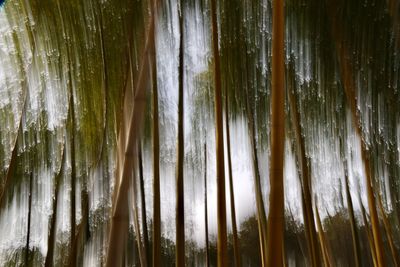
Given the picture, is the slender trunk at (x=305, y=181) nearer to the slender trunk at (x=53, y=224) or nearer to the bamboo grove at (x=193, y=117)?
the bamboo grove at (x=193, y=117)

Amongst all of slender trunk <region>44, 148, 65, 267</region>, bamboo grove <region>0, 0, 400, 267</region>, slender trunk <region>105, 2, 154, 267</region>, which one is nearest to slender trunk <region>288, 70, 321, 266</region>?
bamboo grove <region>0, 0, 400, 267</region>

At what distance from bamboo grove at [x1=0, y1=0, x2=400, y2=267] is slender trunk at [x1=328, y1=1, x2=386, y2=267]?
1cm

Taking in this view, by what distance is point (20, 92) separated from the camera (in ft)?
15.1

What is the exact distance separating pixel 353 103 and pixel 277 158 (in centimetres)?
240

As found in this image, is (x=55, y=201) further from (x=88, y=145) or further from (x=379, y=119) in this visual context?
(x=379, y=119)

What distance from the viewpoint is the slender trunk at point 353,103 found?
387 cm

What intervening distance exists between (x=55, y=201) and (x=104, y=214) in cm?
43

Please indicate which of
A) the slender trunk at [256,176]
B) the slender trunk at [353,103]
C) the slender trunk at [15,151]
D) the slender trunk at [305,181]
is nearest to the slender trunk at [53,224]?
the slender trunk at [15,151]

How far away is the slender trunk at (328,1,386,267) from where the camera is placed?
387cm

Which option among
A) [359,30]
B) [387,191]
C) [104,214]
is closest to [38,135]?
[104,214]

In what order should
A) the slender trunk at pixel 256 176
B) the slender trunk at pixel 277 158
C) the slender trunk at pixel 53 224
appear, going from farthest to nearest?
the slender trunk at pixel 53 224
the slender trunk at pixel 256 176
the slender trunk at pixel 277 158

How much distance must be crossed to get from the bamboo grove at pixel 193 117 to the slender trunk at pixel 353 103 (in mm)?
14

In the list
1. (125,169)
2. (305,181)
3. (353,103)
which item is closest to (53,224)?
(305,181)

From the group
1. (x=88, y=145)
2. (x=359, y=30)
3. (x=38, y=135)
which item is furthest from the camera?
(x=38, y=135)
